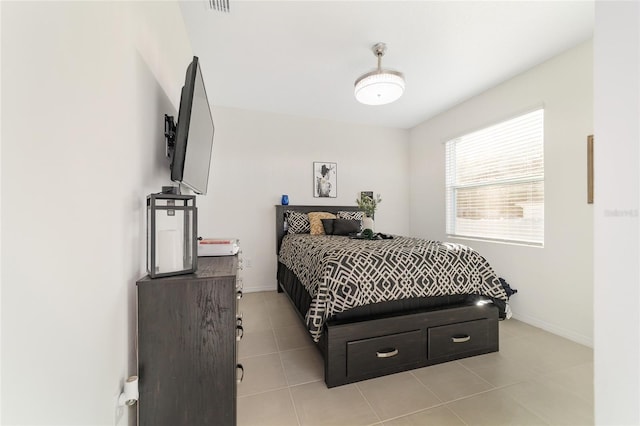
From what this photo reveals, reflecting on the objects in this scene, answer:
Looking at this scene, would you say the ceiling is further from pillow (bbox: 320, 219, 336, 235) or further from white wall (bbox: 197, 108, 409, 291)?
pillow (bbox: 320, 219, 336, 235)

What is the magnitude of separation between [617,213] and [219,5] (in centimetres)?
240

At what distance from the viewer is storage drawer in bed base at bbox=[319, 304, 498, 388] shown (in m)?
1.62

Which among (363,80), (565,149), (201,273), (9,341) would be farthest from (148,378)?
(565,149)

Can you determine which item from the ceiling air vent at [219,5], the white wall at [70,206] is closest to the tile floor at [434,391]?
the white wall at [70,206]

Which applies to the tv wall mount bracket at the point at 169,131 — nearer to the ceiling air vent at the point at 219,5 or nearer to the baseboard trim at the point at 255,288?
the ceiling air vent at the point at 219,5

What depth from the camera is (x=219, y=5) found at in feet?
5.97

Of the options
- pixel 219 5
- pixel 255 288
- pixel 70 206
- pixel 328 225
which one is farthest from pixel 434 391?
pixel 219 5

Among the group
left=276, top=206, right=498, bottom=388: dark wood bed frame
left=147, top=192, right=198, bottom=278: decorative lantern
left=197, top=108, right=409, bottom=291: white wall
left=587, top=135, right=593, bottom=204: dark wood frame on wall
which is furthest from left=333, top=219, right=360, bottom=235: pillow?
left=147, top=192, right=198, bottom=278: decorative lantern

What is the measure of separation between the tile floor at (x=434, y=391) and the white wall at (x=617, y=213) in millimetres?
1073

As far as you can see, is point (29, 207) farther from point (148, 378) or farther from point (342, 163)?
point (342, 163)

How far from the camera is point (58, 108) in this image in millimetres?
650

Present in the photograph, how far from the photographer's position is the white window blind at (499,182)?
261cm

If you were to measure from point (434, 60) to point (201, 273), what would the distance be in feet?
9.10

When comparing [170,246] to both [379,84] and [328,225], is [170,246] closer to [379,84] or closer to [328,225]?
[379,84]
